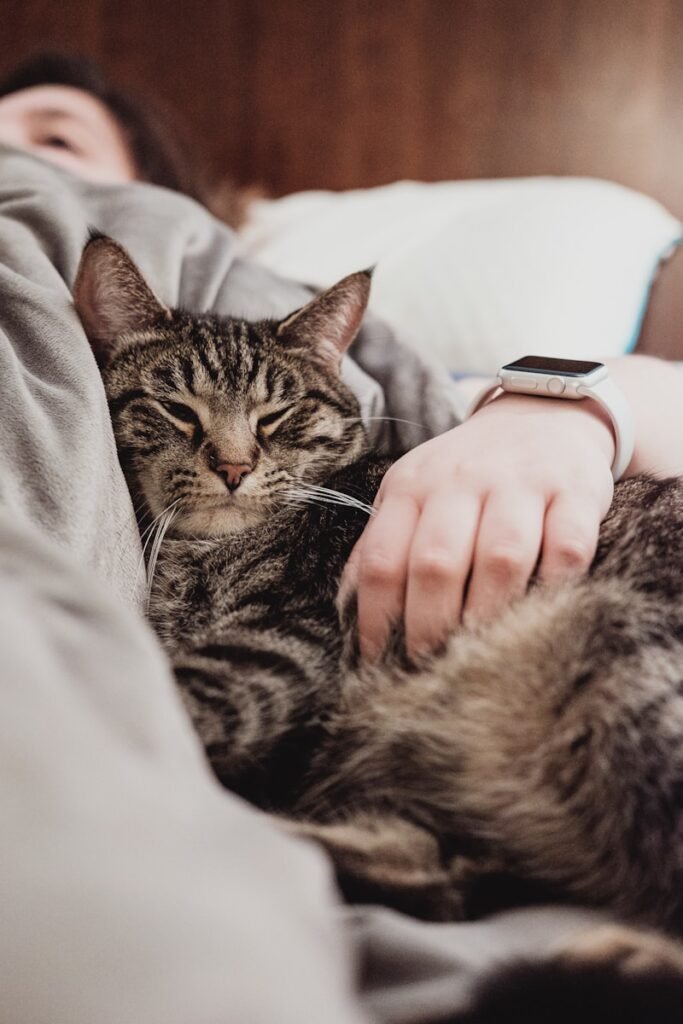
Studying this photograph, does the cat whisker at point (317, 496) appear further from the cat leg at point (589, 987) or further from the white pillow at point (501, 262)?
the white pillow at point (501, 262)

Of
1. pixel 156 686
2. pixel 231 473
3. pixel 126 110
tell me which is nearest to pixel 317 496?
pixel 231 473

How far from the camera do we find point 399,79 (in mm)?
2324

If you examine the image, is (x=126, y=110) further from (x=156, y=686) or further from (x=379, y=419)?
(x=156, y=686)

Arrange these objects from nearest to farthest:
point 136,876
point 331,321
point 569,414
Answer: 1. point 136,876
2. point 569,414
3. point 331,321

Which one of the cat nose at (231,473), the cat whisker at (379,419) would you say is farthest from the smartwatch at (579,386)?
the cat nose at (231,473)

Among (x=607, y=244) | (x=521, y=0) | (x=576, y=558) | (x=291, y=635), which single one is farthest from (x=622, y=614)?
(x=521, y=0)

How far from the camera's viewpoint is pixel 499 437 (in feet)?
2.60

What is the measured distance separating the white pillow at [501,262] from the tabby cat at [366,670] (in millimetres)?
621

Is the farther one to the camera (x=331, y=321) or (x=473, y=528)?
(x=331, y=321)

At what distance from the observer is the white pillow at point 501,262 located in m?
1.62

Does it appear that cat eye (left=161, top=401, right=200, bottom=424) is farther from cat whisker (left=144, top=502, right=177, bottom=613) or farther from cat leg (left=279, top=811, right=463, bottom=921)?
cat leg (left=279, top=811, right=463, bottom=921)

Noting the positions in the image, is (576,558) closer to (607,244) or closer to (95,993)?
(95,993)

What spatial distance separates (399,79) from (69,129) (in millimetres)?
1144

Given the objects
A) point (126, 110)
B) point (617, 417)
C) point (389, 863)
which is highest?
point (126, 110)
